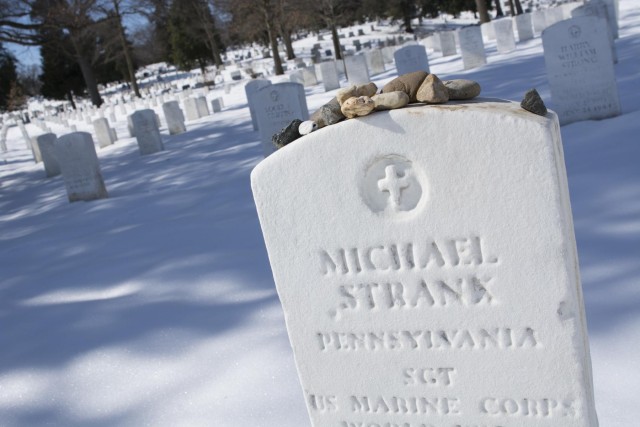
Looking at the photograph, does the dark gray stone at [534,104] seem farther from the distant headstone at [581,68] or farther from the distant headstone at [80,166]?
the distant headstone at [80,166]

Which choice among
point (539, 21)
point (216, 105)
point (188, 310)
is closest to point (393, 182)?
point (188, 310)

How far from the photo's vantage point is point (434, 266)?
5.73ft

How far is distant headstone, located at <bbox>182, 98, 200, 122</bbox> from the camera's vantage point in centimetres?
1795

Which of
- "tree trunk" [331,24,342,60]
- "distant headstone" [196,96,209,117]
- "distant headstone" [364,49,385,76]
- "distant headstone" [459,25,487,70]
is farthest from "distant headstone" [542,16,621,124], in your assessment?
"tree trunk" [331,24,342,60]

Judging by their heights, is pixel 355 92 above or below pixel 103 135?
above

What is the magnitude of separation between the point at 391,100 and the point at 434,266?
1.50 ft

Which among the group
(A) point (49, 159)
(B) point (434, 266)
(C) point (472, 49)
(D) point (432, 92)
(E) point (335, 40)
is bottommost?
(B) point (434, 266)

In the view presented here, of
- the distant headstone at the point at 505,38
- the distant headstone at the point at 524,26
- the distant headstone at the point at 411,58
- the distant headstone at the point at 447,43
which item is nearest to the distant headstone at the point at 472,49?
the distant headstone at the point at 505,38

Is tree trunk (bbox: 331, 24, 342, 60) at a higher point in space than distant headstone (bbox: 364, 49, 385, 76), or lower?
higher

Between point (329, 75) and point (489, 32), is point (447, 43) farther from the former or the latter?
point (329, 75)

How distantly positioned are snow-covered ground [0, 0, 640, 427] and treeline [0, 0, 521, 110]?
23.5 ft

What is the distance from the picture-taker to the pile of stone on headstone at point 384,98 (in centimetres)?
168

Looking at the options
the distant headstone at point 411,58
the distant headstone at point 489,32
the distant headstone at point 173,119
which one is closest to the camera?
the distant headstone at point 411,58

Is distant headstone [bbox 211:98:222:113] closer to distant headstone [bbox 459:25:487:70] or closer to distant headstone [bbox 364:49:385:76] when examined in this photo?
distant headstone [bbox 364:49:385:76]
